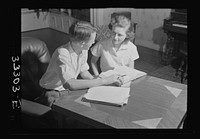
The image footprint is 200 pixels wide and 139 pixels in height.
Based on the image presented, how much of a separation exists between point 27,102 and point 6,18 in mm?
419

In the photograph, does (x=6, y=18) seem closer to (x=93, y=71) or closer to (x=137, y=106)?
(x=93, y=71)

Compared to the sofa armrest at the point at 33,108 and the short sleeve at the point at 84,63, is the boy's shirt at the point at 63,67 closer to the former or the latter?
the short sleeve at the point at 84,63

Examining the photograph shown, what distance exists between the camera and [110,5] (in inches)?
48.0

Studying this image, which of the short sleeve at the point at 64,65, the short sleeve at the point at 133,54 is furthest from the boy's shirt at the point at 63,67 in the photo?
the short sleeve at the point at 133,54

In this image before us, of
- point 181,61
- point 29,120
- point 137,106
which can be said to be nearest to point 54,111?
point 29,120

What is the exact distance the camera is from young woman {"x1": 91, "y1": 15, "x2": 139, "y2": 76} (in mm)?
1264

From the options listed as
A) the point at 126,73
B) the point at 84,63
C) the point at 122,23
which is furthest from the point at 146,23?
the point at 84,63

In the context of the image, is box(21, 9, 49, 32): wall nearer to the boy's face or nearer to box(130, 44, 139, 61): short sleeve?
the boy's face

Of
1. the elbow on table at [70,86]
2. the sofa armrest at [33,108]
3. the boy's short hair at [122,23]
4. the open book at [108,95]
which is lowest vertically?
the sofa armrest at [33,108]

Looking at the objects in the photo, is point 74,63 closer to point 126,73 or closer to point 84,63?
point 84,63

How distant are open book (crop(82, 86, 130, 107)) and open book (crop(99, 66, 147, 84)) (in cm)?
9

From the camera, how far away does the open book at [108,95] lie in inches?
43.7

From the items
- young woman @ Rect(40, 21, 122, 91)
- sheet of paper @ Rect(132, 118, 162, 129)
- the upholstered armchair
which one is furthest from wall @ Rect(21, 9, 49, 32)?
sheet of paper @ Rect(132, 118, 162, 129)

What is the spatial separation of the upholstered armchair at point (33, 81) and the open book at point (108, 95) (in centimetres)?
23
